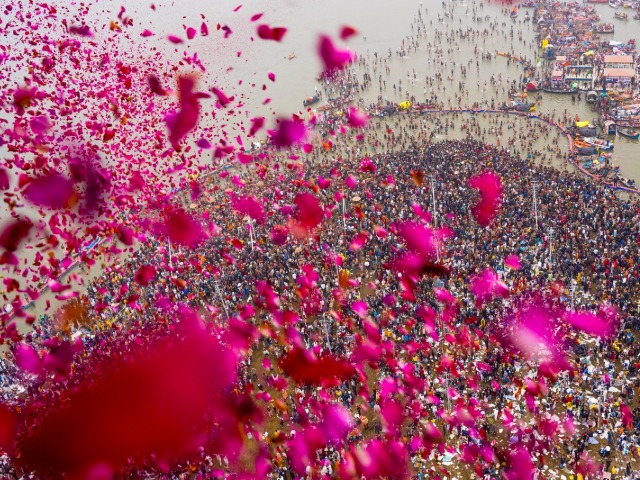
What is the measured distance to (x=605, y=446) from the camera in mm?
14406

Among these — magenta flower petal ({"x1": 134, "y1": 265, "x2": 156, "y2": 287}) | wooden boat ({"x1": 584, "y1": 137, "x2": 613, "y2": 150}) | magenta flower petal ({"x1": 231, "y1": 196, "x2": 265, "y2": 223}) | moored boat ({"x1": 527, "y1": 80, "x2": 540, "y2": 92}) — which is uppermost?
moored boat ({"x1": 527, "y1": 80, "x2": 540, "y2": 92})

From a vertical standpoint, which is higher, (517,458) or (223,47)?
(223,47)

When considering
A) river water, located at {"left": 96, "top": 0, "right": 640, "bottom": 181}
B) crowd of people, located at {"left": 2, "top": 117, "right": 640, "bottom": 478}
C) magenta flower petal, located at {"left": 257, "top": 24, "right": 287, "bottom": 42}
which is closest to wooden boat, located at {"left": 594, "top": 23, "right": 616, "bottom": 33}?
river water, located at {"left": 96, "top": 0, "right": 640, "bottom": 181}

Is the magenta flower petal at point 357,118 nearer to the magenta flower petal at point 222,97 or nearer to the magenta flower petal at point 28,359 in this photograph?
the magenta flower petal at point 222,97

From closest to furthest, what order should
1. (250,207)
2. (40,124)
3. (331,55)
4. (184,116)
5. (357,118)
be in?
(250,207), (40,124), (357,118), (184,116), (331,55)

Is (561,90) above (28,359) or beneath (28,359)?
above

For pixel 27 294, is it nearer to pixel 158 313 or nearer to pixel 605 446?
pixel 158 313

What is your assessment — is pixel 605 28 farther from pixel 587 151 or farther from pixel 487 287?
pixel 487 287

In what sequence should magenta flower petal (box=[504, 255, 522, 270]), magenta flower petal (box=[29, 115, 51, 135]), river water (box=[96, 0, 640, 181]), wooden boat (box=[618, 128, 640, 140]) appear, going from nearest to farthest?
1. magenta flower petal (box=[504, 255, 522, 270])
2. wooden boat (box=[618, 128, 640, 140])
3. magenta flower petal (box=[29, 115, 51, 135])
4. river water (box=[96, 0, 640, 181])

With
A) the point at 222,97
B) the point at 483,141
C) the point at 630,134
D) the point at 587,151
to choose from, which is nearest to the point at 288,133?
the point at 222,97

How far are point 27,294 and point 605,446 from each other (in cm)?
2269

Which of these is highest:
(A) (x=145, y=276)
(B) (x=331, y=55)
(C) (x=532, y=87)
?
(B) (x=331, y=55)

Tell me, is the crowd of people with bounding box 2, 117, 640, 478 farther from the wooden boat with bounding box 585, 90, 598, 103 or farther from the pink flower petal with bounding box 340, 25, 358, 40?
the pink flower petal with bounding box 340, 25, 358, 40

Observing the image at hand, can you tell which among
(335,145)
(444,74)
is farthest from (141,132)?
(444,74)
